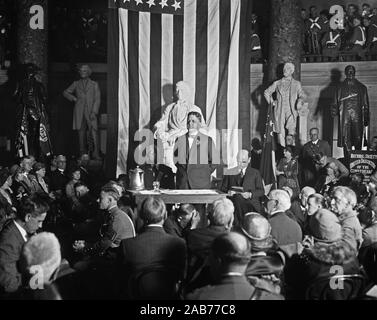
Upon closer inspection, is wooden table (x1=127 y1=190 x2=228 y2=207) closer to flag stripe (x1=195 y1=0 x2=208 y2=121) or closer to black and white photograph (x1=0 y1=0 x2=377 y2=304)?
black and white photograph (x1=0 y1=0 x2=377 y2=304)

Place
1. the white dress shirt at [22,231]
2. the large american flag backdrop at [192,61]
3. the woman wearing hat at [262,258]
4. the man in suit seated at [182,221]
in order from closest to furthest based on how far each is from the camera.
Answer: the woman wearing hat at [262,258] < the white dress shirt at [22,231] < the man in suit seated at [182,221] < the large american flag backdrop at [192,61]

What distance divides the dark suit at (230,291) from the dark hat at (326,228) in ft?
2.82

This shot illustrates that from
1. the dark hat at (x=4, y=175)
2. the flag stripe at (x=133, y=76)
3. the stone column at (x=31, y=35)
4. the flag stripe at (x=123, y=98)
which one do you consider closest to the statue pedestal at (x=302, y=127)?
the flag stripe at (x=133, y=76)

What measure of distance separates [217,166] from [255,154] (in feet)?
8.89

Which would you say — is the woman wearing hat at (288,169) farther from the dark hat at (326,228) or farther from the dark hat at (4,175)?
the dark hat at (326,228)

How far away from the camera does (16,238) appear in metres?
4.31

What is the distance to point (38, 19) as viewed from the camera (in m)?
11.5

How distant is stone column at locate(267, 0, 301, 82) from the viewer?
11.3m

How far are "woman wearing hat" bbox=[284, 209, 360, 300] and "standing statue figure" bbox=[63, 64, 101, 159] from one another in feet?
26.2

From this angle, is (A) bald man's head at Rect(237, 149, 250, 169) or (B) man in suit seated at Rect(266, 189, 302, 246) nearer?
(B) man in suit seated at Rect(266, 189, 302, 246)

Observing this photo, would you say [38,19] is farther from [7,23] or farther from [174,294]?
[174,294]

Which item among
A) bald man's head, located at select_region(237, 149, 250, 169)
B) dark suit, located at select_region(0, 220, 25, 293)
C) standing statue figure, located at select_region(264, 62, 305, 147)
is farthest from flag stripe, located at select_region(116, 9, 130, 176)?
dark suit, located at select_region(0, 220, 25, 293)

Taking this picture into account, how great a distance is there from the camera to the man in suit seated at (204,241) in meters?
4.22

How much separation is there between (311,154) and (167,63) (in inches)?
117
